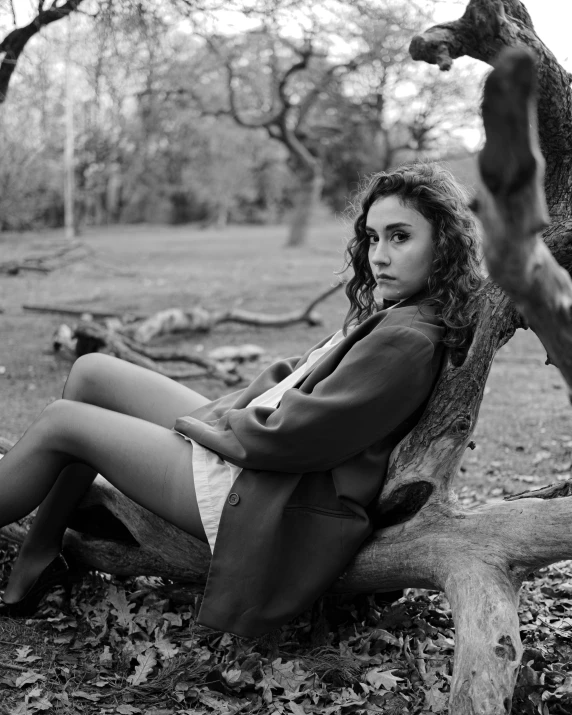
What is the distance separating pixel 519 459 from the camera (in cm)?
501

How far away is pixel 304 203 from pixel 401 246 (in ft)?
55.7

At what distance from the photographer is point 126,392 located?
2939 mm

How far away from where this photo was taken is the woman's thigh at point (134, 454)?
2.46 metres

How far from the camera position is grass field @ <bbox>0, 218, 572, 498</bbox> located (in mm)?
5204

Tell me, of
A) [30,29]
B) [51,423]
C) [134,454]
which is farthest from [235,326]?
[134,454]

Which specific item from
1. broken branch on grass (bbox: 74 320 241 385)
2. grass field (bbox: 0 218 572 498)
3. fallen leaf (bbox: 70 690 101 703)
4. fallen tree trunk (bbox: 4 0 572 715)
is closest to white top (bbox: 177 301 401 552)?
fallen tree trunk (bbox: 4 0 572 715)

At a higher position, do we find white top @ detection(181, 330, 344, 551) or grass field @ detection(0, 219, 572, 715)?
white top @ detection(181, 330, 344, 551)

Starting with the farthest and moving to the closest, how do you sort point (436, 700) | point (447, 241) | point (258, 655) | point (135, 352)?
1. point (135, 352)
2. point (258, 655)
3. point (447, 241)
4. point (436, 700)

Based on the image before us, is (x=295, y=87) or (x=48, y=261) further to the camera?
(x=295, y=87)

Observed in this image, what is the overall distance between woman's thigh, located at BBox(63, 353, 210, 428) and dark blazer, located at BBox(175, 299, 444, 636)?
531mm

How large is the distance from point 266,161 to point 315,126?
9.52 meters

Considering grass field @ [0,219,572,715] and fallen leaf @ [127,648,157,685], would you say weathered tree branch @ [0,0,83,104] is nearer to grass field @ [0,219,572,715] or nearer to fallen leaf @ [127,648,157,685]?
grass field @ [0,219,572,715]

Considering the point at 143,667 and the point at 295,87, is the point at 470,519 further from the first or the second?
the point at 295,87

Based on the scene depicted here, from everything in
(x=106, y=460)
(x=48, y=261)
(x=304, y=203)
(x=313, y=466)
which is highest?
(x=304, y=203)
